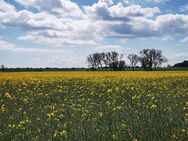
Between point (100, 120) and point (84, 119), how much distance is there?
17.6 inches

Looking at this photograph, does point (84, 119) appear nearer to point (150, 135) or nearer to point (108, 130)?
point (108, 130)

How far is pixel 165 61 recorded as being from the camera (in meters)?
114

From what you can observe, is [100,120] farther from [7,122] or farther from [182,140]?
[182,140]

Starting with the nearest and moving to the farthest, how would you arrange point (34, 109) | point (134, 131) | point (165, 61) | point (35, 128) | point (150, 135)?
point (150, 135)
point (134, 131)
point (35, 128)
point (34, 109)
point (165, 61)

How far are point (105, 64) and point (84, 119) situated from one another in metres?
111

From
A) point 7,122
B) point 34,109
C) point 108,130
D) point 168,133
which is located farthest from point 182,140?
point 34,109

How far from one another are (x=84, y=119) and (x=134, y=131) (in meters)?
2.19

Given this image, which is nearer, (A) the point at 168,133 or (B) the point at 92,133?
(A) the point at 168,133

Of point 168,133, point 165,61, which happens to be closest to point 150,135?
point 168,133

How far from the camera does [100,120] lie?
9.65 meters

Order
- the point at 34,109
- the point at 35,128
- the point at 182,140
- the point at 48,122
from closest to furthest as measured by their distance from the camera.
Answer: the point at 182,140, the point at 35,128, the point at 48,122, the point at 34,109

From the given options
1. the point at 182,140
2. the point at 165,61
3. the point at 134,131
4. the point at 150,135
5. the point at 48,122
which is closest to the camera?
the point at 182,140

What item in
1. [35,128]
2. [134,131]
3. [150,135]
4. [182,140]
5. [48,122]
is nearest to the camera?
[182,140]

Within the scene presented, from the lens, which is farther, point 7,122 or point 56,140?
point 7,122
